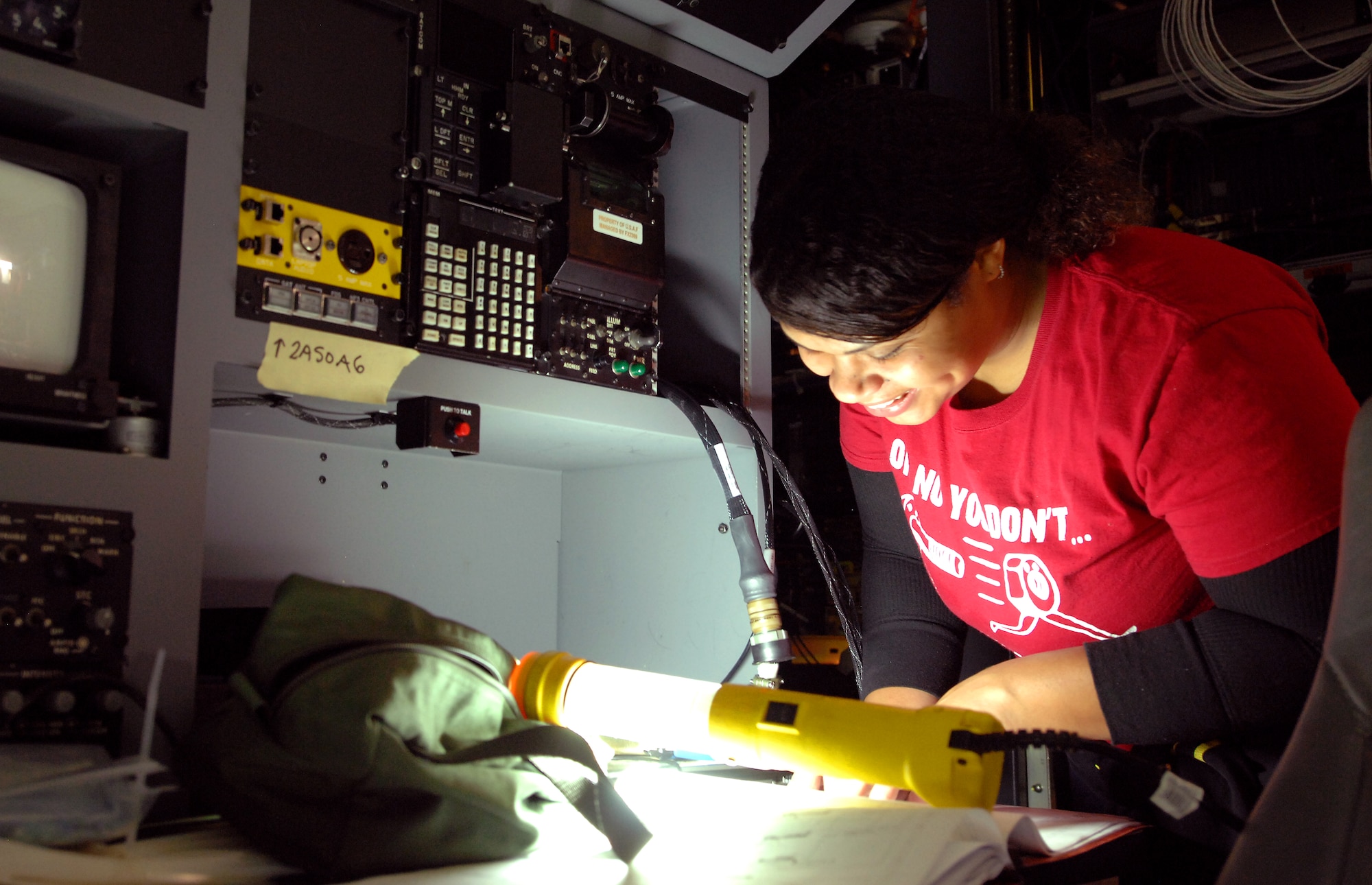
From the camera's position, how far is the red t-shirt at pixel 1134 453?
833mm

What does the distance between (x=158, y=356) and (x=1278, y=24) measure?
7.12ft

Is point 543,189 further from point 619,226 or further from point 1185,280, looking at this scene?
point 1185,280

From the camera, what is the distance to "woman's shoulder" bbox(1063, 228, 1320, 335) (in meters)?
0.90

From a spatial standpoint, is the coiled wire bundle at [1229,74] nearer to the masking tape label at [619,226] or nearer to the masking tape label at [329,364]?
the masking tape label at [619,226]

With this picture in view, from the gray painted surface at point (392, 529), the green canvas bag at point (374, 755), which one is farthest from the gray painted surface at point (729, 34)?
the green canvas bag at point (374, 755)

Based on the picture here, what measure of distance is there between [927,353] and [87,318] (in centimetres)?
74

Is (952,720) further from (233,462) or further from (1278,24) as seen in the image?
(1278,24)

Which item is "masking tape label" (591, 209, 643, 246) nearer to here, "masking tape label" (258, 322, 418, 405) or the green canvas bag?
"masking tape label" (258, 322, 418, 405)

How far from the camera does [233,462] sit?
1259 mm

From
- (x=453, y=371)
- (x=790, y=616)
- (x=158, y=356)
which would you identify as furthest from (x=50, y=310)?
(x=790, y=616)

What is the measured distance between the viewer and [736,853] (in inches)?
24.9

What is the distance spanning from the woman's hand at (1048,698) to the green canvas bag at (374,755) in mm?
405

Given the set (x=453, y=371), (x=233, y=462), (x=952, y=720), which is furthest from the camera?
(x=233, y=462)

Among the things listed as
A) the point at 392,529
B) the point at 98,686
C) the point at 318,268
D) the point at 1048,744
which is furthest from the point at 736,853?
the point at 392,529
